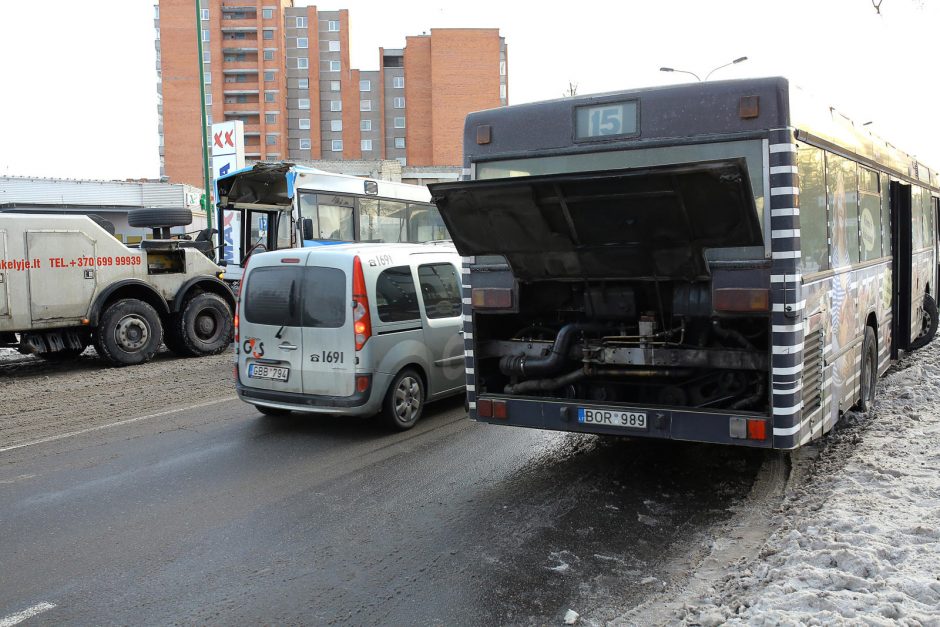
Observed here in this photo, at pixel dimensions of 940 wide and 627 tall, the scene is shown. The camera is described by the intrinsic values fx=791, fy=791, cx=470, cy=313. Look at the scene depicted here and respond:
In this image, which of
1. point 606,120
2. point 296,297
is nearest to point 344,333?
point 296,297

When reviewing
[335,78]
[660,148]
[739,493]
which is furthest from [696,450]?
[335,78]

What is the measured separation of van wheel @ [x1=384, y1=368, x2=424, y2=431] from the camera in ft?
25.9

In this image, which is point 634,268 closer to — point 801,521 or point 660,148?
point 660,148

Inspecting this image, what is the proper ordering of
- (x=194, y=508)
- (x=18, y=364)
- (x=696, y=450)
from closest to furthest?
(x=194, y=508) → (x=696, y=450) → (x=18, y=364)

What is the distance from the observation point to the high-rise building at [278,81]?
3952 inches

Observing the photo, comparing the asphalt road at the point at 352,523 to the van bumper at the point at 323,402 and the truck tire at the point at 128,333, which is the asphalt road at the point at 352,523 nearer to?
the van bumper at the point at 323,402

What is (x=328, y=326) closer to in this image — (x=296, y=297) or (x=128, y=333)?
(x=296, y=297)

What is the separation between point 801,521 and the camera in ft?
16.3

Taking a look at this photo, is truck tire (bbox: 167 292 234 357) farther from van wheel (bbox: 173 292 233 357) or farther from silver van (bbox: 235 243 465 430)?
silver van (bbox: 235 243 465 430)

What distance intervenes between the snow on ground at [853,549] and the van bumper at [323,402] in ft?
12.7

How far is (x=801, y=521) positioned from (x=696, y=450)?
2119 mm

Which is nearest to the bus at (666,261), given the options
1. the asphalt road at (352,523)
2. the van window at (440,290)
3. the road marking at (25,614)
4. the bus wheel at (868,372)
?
the bus wheel at (868,372)

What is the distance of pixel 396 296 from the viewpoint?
8.06m

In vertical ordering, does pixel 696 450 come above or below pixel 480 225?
below
